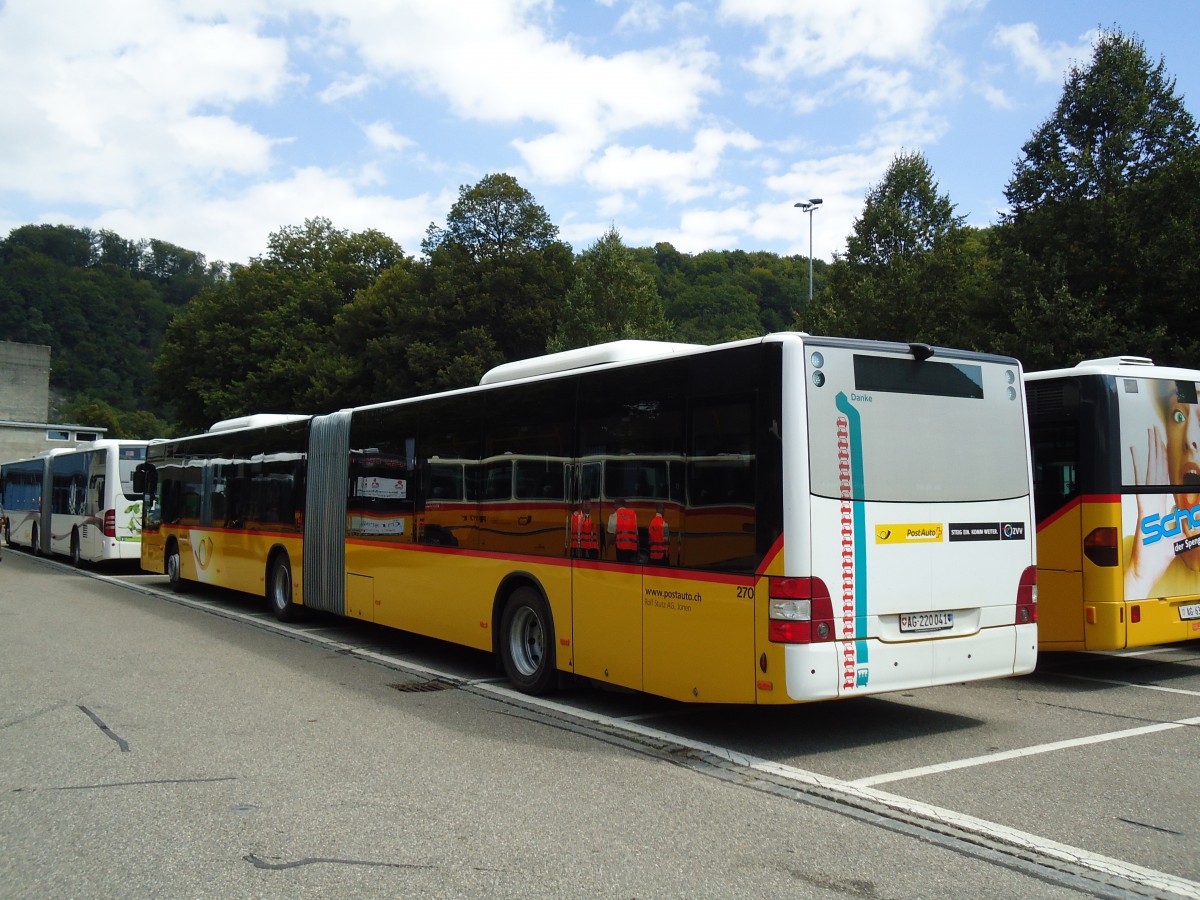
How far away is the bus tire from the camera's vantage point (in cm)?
1961

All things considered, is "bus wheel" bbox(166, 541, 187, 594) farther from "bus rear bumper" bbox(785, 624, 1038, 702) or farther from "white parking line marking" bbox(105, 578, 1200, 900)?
"bus rear bumper" bbox(785, 624, 1038, 702)

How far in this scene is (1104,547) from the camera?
9.73m

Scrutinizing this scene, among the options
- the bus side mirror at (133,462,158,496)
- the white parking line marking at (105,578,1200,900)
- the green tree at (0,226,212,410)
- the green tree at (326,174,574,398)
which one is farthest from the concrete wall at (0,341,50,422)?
the white parking line marking at (105,578,1200,900)

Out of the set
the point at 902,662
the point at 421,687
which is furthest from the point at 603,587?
the point at 421,687

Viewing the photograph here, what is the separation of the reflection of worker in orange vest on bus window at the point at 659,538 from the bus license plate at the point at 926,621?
5.57ft

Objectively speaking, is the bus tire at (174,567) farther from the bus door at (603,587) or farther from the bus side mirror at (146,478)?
Answer: the bus door at (603,587)

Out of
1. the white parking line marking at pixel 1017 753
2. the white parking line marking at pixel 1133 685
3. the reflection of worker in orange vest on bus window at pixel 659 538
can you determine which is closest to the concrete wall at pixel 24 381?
the reflection of worker in orange vest on bus window at pixel 659 538

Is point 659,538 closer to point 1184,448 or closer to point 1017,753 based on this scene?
point 1017,753

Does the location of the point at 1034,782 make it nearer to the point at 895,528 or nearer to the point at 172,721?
the point at 895,528

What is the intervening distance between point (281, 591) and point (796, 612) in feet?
34.7

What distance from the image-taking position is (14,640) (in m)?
12.8

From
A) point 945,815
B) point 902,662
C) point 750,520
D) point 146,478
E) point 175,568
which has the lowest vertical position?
point 945,815

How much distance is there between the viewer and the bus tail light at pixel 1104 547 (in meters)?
9.71

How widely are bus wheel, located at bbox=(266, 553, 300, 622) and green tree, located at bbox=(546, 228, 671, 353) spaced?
2669 cm
